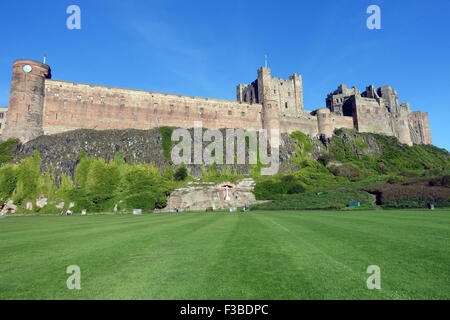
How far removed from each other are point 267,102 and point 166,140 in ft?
86.1

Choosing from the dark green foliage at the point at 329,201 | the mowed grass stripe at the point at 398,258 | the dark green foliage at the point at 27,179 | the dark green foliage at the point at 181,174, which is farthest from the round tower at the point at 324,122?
the mowed grass stripe at the point at 398,258

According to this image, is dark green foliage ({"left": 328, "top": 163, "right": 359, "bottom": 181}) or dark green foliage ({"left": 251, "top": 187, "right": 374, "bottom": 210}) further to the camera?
dark green foliage ({"left": 328, "top": 163, "right": 359, "bottom": 181})

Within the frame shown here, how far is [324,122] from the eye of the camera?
68.5 m

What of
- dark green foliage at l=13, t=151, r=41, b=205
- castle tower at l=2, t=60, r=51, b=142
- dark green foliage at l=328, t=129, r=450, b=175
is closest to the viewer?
dark green foliage at l=13, t=151, r=41, b=205

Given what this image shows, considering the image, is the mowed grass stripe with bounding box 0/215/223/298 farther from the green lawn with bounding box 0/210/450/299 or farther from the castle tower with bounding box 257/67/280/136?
the castle tower with bounding box 257/67/280/136

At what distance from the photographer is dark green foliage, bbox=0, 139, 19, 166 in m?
42.8

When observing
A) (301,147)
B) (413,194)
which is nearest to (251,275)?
(413,194)

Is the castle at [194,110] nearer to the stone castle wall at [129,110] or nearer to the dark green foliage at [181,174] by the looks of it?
the stone castle wall at [129,110]

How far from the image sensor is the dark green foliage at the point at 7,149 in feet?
141

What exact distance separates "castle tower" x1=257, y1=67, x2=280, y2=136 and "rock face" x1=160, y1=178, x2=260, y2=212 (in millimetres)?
21200

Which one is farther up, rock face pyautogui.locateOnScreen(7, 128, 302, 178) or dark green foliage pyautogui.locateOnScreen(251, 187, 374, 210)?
rock face pyautogui.locateOnScreen(7, 128, 302, 178)

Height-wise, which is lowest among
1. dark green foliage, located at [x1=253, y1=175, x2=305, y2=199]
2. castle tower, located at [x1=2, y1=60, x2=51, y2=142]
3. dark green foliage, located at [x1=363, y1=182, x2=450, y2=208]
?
dark green foliage, located at [x1=363, y1=182, x2=450, y2=208]

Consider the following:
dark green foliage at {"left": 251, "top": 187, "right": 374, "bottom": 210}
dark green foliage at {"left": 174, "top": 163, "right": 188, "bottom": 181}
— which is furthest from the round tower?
dark green foliage at {"left": 174, "top": 163, "right": 188, "bottom": 181}

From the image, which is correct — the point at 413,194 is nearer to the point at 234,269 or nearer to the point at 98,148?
the point at 234,269
